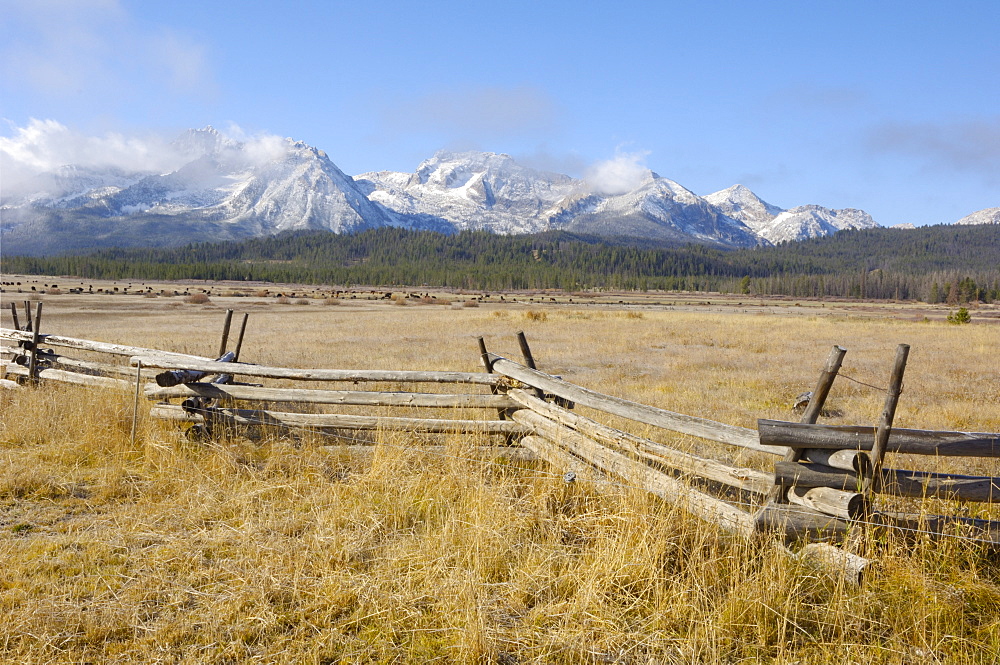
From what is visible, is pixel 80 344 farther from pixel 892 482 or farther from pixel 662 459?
pixel 892 482

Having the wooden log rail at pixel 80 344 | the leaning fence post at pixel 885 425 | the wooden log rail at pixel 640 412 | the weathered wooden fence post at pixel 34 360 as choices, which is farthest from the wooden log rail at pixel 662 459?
the weathered wooden fence post at pixel 34 360

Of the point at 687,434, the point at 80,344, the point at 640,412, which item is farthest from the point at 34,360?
the point at 687,434

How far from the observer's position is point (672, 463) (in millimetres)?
5328

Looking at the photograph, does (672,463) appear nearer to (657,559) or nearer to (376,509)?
(657,559)

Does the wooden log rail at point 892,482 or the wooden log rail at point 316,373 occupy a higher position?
the wooden log rail at point 316,373

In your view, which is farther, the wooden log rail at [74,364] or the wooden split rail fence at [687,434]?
the wooden log rail at [74,364]

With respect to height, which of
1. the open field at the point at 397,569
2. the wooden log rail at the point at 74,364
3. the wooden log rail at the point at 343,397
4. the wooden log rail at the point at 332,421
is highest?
the wooden log rail at the point at 343,397

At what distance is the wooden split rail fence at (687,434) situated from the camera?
4422mm

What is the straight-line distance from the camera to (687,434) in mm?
6309

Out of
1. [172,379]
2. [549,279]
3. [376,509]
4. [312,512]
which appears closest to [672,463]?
[376,509]

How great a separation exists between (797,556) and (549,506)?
7.37 feet

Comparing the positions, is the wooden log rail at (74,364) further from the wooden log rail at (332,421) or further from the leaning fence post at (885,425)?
the leaning fence post at (885,425)

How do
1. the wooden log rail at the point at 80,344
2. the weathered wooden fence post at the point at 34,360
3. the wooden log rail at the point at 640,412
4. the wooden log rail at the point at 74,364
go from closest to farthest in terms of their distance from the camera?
the wooden log rail at the point at 640,412
the wooden log rail at the point at 80,344
the wooden log rail at the point at 74,364
the weathered wooden fence post at the point at 34,360

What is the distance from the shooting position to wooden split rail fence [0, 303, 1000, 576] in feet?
14.5
